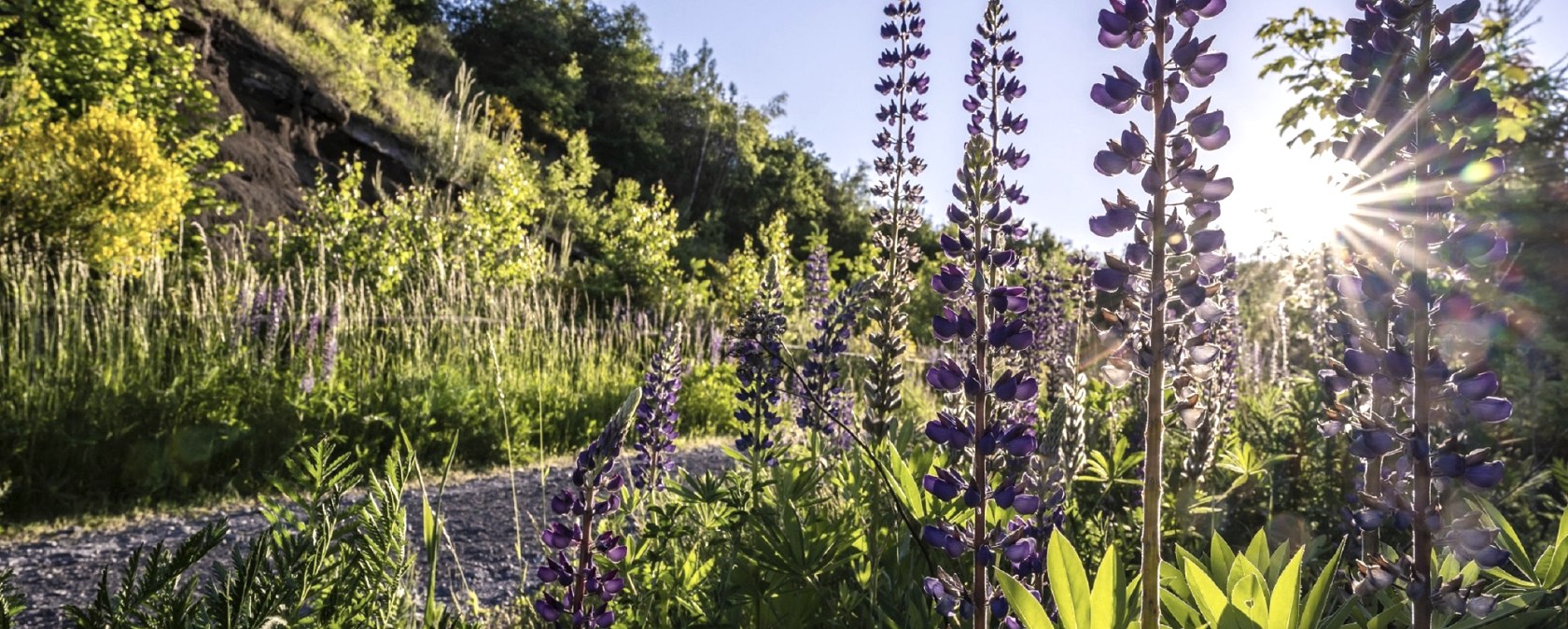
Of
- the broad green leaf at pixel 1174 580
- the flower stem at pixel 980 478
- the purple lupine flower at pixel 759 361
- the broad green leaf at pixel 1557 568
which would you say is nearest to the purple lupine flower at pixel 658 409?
the purple lupine flower at pixel 759 361

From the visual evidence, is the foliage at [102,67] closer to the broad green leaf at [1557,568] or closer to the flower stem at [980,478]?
the flower stem at [980,478]

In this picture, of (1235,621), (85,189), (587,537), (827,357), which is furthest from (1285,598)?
(85,189)

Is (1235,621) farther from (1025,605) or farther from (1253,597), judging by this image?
(1025,605)

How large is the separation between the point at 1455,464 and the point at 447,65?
3072 centimetres

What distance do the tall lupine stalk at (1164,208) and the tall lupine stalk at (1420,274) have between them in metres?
0.17

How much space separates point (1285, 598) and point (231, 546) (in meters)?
4.68

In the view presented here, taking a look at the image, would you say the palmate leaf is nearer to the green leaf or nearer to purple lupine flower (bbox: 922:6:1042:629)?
the green leaf

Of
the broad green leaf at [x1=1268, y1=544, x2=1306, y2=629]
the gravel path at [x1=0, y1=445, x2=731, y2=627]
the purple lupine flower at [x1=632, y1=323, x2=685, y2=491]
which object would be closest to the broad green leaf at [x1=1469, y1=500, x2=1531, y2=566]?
the broad green leaf at [x1=1268, y1=544, x2=1306, y2=629]

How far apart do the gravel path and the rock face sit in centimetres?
807

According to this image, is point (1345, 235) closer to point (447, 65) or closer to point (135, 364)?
point (135, 364)

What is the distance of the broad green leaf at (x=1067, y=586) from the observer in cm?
88

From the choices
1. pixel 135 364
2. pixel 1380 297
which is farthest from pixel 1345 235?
pixel 135 364

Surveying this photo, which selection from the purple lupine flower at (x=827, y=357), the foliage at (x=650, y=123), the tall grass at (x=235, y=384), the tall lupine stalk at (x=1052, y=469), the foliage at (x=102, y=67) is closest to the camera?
the tall lupine stalk at (x=1052, y=469)

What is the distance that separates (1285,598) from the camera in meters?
0.86
